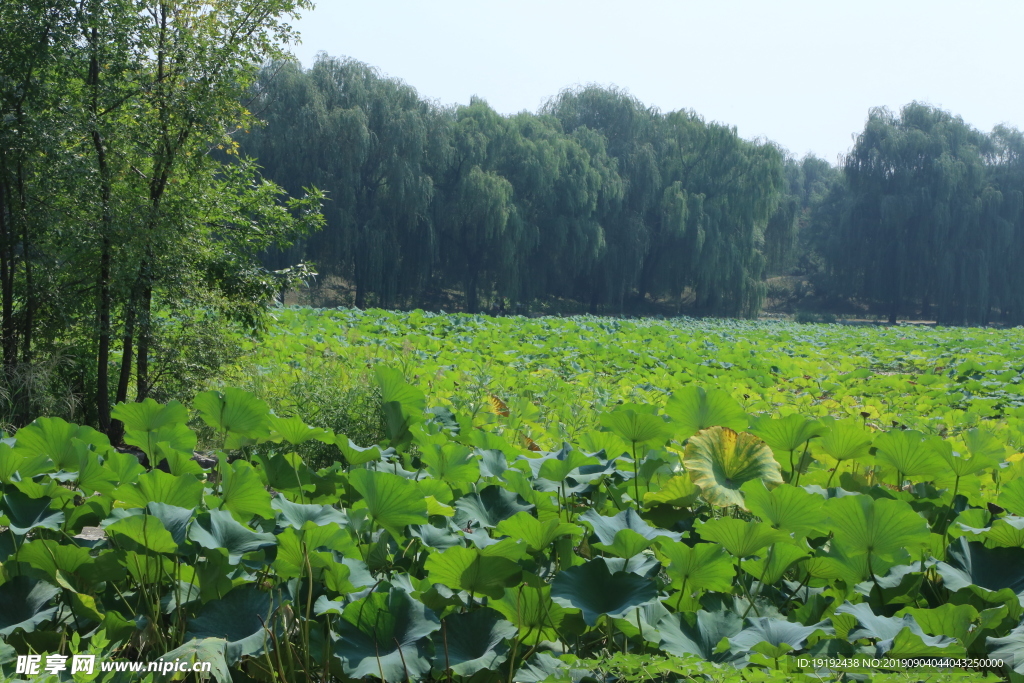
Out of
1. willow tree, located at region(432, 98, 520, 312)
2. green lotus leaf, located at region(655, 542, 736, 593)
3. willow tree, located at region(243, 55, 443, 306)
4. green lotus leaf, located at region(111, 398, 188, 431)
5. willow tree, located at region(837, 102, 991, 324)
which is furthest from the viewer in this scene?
willow tree, located at region(837, 102, 991, 324)

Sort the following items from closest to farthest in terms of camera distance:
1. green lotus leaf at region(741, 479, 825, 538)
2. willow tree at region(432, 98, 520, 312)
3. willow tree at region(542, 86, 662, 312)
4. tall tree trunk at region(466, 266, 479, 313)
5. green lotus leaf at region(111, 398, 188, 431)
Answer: green lotus leaf at region(741, 479, 825, 538)
green lotus leaf at region(111, 398, 188, 431)
willow tree at region(432, 98, 520, 312)
tall tree trunk at region(466, 266, 479, 313)
willow tree at region(542, 86, 662, 312)

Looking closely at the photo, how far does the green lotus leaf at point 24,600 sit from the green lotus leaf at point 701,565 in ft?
3.34

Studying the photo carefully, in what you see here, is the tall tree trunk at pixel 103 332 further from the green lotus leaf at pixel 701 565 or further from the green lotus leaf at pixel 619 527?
the green lotus leaf at pixel 701 565

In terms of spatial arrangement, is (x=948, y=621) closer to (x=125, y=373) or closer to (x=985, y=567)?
(x=985, y=567)

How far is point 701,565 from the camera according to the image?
4.09 feet

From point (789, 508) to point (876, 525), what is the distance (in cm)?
15

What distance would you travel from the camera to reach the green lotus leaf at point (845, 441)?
173cm

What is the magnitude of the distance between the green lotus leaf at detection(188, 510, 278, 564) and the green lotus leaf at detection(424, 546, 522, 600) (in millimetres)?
308

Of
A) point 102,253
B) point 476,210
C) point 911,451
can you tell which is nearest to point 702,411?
point 911,451

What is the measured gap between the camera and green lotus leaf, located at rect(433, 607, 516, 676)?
1.17m

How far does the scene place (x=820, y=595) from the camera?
134 cm

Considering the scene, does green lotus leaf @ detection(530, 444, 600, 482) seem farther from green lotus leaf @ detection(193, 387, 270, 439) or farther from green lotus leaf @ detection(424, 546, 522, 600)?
green lotus leaf @ detection(193, 387, 270, 439)

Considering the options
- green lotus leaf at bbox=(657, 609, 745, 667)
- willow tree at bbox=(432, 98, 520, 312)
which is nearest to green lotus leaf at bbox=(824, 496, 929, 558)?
green lotus leaf at bbox=(657, 609, 745, 667)

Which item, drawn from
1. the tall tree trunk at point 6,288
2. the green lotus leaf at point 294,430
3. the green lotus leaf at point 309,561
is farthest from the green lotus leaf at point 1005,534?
the tall tree trunk at point 6,288
